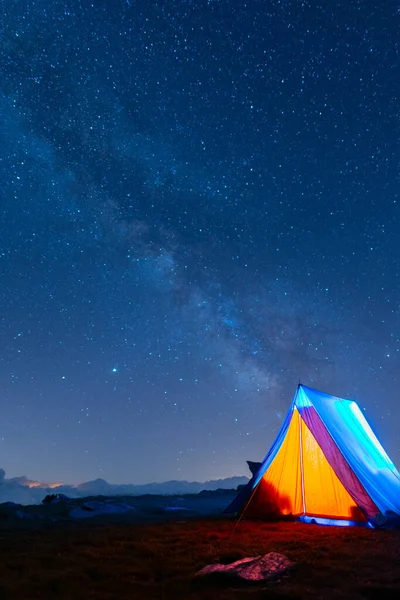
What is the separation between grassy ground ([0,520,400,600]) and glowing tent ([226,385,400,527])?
2.28 feet

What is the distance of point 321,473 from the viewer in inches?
347

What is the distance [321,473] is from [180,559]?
15.1 ft

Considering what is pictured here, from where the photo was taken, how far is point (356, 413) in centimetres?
1023

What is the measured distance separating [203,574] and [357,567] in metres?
1.74

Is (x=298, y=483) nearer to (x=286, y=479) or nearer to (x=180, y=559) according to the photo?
(x=286, y=479)

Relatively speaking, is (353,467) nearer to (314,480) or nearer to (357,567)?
(314,480)

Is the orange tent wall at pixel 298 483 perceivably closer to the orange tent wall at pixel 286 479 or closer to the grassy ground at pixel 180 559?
the orange tent wall at pixel 286 479

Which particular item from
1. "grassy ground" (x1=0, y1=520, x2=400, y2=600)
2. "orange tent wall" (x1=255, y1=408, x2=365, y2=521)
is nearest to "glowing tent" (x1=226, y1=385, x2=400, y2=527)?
"orange tent wall" (x1=255, y1=408, x2=365, y2=521)

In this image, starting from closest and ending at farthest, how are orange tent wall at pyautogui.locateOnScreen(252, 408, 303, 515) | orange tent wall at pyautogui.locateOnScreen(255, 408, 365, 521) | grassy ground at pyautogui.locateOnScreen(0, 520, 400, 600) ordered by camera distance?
1. grassy ground at pyautogui.locateOnScreen(0, 520, 400, 600)
2. orange tent wall at pyautogui.locateOnScreen(255, 408, 365, 521)
3. orange tent wall at pyautogui.locateOnScreen(252, 408, 303, 515)

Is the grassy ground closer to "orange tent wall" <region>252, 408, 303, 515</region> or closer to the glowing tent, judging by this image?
the glowing tent

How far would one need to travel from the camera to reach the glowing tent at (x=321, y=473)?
7.81 m

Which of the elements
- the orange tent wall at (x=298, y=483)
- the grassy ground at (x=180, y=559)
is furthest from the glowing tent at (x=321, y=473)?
the grassy ground at (x=180, y=559)

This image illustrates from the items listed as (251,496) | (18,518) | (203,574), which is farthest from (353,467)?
(18,518)

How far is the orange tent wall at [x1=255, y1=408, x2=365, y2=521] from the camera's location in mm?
8445
